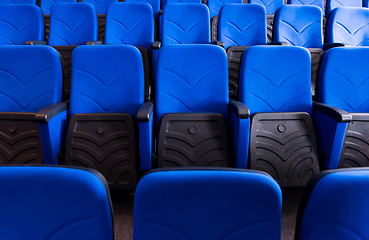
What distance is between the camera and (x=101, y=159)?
2.07ft

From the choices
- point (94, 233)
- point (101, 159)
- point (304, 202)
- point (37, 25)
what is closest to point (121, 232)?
point (101, 159)

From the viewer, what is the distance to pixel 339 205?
24 cm

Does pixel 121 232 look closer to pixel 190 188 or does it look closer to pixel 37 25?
pixel 190 188

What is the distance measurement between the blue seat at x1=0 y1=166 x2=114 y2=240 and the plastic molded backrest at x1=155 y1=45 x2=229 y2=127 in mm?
462

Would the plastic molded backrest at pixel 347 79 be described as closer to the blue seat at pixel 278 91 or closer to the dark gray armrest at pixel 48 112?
the blue seat at pixel 278 91

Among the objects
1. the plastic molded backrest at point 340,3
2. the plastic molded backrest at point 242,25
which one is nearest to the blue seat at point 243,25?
the plastic molded backrest at point 242,25

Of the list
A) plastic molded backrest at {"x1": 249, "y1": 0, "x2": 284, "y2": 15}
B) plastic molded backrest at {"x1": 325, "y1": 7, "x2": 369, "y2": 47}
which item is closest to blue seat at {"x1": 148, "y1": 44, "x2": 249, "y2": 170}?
plastic molded backrest at {"x1": 325, "y1": 7, "x2": 369, "y2": 47}

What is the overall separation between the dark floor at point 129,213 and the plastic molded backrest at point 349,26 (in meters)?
0.95

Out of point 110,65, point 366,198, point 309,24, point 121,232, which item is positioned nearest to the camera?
point 366,198

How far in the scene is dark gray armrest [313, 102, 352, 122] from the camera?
583 mm

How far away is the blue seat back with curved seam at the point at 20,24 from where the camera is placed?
1.22 meters

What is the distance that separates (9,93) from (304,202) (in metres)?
0.84

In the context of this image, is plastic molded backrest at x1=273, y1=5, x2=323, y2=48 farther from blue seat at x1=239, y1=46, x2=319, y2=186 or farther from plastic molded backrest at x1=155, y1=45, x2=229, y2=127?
plastic molded backrest at x1=155, y1=45, x2=229, y2=127

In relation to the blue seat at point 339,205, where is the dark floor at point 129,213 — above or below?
below
